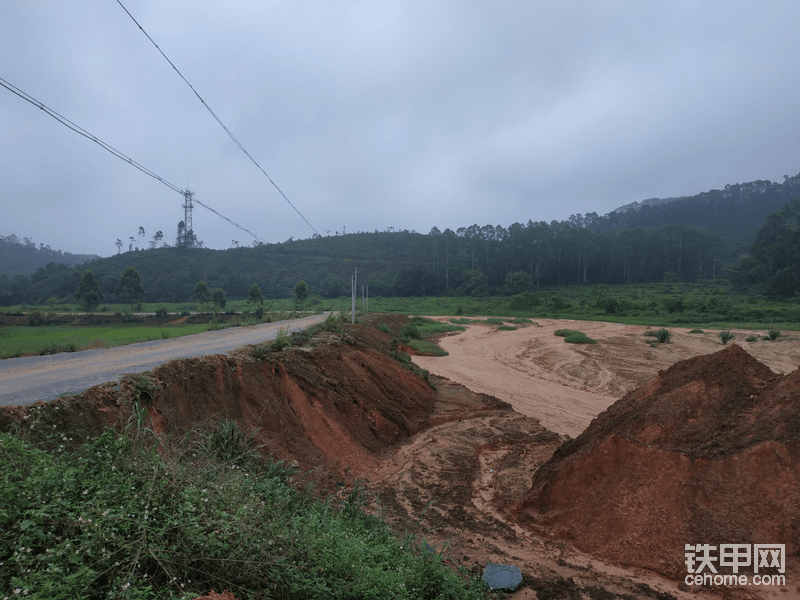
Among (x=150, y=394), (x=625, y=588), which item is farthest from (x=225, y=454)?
(x=625, y=588)

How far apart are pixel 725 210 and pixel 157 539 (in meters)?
202

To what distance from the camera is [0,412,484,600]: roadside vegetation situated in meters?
2.71

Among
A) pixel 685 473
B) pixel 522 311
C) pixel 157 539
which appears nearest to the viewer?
pixel 157 539

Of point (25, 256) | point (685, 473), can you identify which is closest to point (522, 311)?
point (685, 473)

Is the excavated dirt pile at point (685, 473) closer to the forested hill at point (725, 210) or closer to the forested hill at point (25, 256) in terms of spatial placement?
the forested hill at point (25, 256)

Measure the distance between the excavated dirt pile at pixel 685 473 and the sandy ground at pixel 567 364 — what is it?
208 inches

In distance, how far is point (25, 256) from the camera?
105500mm

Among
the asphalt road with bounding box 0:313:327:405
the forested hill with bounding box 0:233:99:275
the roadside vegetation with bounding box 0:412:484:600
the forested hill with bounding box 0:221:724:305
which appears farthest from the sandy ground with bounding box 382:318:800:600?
the forested hill with bounding box 0:233:99:275

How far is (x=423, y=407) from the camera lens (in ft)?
45.4

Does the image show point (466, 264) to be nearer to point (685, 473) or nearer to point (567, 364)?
point (567, 364)

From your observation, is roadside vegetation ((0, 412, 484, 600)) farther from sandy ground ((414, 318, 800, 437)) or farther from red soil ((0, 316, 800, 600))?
sandy ground ((414, 318, 800, 437))

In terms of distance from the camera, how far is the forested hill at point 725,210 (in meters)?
145
